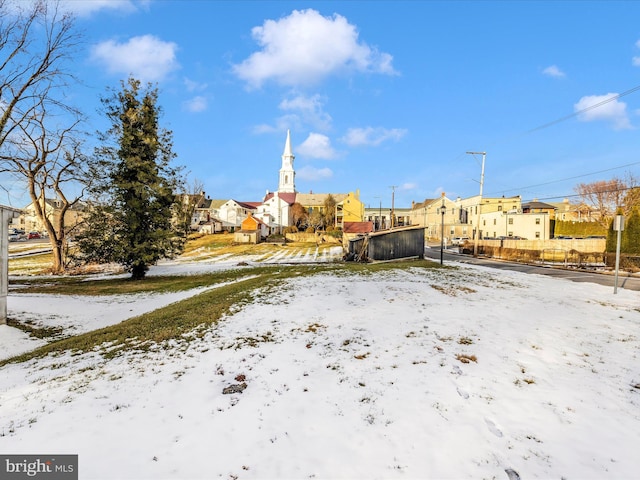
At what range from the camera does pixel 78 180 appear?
23.1 m

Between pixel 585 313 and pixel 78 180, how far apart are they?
31.3m

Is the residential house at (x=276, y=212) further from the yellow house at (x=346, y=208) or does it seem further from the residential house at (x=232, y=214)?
the yellow house at (x=346, y=208)

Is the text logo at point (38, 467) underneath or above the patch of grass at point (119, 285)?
above

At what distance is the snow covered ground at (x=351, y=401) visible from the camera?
3.77 m

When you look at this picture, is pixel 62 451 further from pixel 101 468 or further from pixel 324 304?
pixel 324 304

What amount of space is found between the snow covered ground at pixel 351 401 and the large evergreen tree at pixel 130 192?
38.1 feet

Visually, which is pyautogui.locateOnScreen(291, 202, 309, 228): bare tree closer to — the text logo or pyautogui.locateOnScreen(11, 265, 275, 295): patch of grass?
pyautogui.locateOnScreen(11, 265, 275, 295): patch of grass

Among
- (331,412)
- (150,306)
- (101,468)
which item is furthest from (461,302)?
(150,306)

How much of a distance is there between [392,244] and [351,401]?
23048 mm

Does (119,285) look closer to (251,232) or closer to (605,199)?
(251,232)

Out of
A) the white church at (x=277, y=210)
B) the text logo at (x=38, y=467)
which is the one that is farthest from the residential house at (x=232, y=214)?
the text logo at (x=38, y=467)

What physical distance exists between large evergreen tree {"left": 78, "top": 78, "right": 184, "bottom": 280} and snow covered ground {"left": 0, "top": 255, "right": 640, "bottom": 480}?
1162 centimetres

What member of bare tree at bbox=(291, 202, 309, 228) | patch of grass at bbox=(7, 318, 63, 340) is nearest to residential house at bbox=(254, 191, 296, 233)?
bare tree at bbox=(291, 202, 309, 228)

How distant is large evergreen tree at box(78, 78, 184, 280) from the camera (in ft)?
63.5
